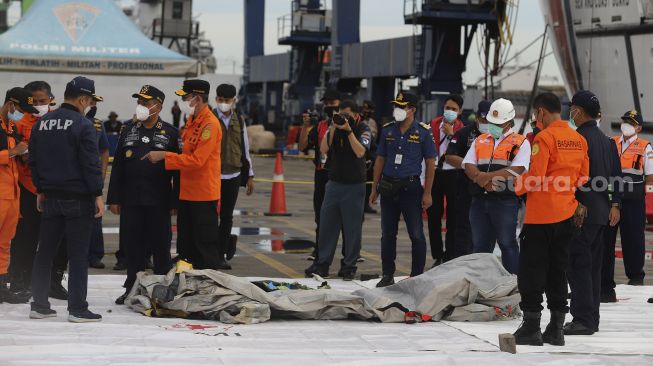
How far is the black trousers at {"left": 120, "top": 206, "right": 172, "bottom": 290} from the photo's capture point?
10070 millimetres

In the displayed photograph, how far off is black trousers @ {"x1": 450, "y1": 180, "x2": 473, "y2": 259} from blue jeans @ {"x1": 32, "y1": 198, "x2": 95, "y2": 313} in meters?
4.59

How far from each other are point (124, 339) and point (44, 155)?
163 cm

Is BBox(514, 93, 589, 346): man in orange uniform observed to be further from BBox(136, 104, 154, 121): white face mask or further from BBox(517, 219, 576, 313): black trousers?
BBox(136, 104, 154, 121): white face mask

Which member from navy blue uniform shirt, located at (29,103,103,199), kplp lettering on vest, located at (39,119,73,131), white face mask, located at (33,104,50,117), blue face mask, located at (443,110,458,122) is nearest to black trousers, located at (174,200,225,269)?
white face mask, located at (33,104,50,117)

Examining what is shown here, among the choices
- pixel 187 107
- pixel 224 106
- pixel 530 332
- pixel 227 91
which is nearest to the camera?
pixel 530 332

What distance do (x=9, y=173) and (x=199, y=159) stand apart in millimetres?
1582

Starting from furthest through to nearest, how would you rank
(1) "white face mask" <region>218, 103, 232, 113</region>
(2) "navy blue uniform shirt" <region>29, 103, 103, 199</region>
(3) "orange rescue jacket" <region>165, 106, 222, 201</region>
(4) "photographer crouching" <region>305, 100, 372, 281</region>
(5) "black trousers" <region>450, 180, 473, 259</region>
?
1. (5) "black trousers" <region>450, 180, 473, 259</region>
2. (1) "white face mask" <region>218, 103, 232, 113</region>
3. (4) "photographer crouching" <region>305, 100, 372, 281</region>
4. (3) "orange rescue jacket" <region>165, 106, 222, 201</region>
5. (2) "navy blue uniform shirt" <region>29, 103, 103, 199</region>

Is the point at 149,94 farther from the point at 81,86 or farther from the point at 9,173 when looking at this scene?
the point at 9,173

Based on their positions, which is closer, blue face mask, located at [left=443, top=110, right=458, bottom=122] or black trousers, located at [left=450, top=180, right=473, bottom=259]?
black trousers, located at [left=450, top=180, right=473, bottom=259]

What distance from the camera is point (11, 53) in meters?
29.4

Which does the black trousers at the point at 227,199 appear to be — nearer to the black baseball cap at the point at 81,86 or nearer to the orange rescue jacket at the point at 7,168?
the orange rescue jacket at the point at 7,168

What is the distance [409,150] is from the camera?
11.6 m

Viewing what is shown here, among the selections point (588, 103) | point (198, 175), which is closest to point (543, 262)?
point (588, 103)

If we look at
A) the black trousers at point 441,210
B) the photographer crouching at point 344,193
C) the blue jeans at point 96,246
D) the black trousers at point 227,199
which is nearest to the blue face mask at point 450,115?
the black trousers at point 441,210
